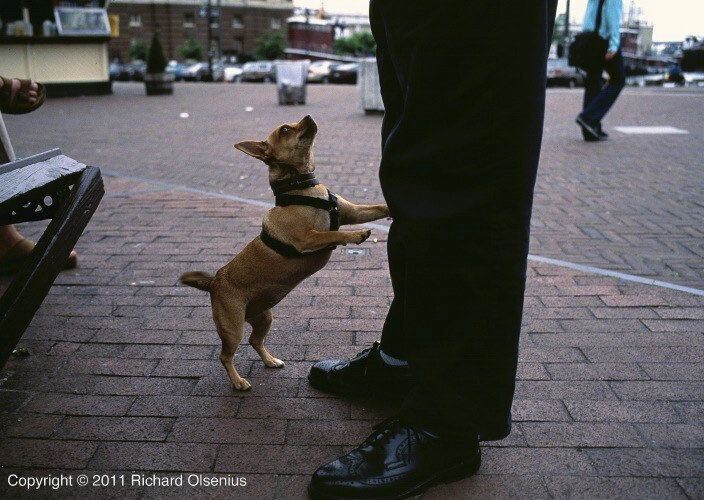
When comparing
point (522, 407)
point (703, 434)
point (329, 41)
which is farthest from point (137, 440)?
point (329, 41)

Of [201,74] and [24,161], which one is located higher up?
[24,161]

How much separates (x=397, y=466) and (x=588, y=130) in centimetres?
852

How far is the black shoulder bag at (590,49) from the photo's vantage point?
887 centimetres

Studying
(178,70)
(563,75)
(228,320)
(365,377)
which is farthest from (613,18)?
(178,70)

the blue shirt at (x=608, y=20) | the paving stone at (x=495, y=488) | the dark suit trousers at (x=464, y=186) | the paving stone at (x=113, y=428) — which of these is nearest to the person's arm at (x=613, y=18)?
the blue shirt at (x=608, y=20)

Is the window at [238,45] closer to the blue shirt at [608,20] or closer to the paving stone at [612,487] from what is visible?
the blue shirt at [608,20]

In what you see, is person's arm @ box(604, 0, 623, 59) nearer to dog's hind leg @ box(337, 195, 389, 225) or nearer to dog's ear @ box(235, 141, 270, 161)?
dog's hind leg @ box(337, 195, 389, 225)

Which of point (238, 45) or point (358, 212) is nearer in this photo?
point (358, 212)

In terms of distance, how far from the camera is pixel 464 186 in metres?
1.81

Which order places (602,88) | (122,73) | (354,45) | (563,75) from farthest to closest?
(354,45), (122,73), (563,75), (602,88)

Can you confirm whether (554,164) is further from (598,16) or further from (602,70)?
(598,16)

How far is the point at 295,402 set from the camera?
2.50m

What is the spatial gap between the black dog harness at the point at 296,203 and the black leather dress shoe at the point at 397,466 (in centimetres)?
70

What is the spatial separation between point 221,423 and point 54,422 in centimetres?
57
